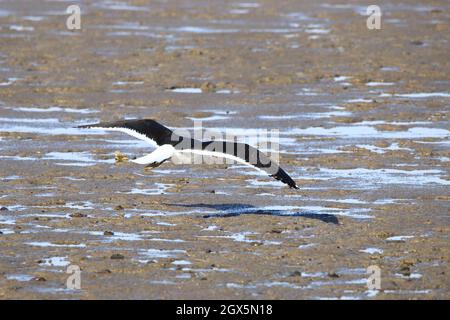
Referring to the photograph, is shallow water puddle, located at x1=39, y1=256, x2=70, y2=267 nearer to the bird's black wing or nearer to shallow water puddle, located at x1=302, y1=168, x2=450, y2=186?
the bird's black wing

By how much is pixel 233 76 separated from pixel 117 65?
217 cm

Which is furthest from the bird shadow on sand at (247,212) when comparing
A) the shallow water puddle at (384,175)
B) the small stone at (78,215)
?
the shallow water puddle at (384,175)

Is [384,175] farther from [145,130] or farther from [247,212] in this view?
[145,130]

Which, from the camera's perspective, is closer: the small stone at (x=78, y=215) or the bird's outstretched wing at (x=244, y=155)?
the bird's outstretched wing at (x=244, y=155)

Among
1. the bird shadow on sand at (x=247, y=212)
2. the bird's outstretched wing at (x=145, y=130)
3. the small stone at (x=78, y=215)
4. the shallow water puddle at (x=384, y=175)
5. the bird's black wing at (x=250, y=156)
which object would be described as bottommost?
the bird shadow on sand at (x=247, y=212)

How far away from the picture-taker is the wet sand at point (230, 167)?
30.7ft

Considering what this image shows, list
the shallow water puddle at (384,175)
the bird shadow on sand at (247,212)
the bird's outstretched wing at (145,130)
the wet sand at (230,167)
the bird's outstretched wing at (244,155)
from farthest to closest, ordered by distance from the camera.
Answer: the shallow water puddle at (384,175)
the bird's outstretched wing at (145,130)
the bird shadow on sand at (247,212)
the bird's outstretched wing at (244,155)
the wet sand at (230,167)

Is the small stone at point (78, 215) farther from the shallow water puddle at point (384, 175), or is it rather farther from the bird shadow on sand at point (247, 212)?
the shallow water puddle at point (384, 175)

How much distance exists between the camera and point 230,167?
43.3ft

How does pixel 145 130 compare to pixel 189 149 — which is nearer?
pixel 189 149

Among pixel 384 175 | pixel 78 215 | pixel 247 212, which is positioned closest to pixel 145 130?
pixel 78 215

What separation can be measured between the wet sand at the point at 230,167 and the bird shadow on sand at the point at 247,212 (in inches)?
1.1

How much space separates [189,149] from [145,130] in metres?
0.57

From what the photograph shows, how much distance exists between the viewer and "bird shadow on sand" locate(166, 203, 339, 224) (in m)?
11.1
